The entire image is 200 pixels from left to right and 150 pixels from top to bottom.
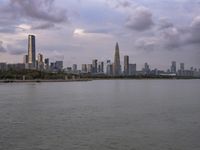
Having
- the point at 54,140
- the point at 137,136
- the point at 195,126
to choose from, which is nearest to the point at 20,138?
the point at 54,140

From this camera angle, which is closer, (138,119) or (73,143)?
(73,143)

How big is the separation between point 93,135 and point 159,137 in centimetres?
463

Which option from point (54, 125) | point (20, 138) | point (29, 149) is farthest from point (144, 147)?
point (54, 125)

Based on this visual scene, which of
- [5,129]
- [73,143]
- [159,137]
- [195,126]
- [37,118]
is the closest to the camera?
[73,143]

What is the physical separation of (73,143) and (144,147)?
4.55 meters

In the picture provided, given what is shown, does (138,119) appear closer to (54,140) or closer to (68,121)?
(68,121)

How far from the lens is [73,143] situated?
24172mm

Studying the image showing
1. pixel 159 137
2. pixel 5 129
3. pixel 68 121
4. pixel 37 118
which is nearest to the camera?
pixel 159 137

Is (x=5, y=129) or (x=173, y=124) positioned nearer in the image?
(x=5, y=129)

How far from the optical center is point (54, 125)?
31.8 meters

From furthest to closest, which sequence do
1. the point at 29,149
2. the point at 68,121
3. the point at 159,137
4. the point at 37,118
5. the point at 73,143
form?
1. the point at 37,118
2. the point at 68,121
3. the point at 159,137
4. the point at 73,143
5. the point at 29,149

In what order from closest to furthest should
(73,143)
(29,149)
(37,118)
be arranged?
(29,149) < (73,143) < (37,118)

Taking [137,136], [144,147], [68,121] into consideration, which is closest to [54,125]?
[68,121]

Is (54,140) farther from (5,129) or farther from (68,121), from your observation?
Result: (68,121)
